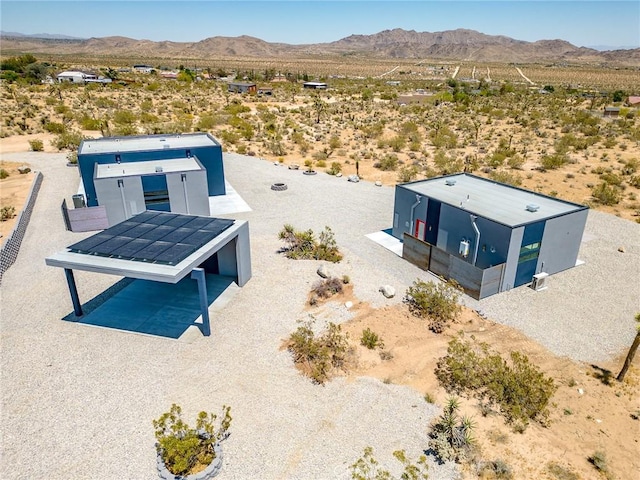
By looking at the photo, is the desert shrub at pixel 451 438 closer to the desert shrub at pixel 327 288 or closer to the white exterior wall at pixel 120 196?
the desert shrub at pixel 327 288

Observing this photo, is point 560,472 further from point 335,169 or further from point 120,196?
point 335,169

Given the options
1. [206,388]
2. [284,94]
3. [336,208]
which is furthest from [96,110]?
[206,388]

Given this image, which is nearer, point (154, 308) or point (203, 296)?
point (203, 296)

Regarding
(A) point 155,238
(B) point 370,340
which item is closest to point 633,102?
(B) point 370,340

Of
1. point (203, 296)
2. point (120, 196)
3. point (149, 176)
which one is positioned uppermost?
point (149, 176)

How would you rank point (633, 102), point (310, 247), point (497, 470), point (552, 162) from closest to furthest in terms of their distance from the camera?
point (497, 470), point (310, 247), point (552, 162), point (633, 102)

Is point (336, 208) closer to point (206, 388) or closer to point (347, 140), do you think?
point (206, 388)

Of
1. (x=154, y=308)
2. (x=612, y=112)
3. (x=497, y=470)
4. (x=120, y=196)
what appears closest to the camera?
(x=497, y=470)

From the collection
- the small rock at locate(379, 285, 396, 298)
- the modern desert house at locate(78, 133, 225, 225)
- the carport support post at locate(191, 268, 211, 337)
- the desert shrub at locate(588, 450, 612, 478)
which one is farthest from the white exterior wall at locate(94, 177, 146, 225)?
the desert shrub at locate(588, 450, 612, 478)

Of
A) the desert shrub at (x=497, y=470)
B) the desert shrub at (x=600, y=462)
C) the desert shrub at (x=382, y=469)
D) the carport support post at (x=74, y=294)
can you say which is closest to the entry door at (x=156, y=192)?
the carport support post at (x=74, y=294)
